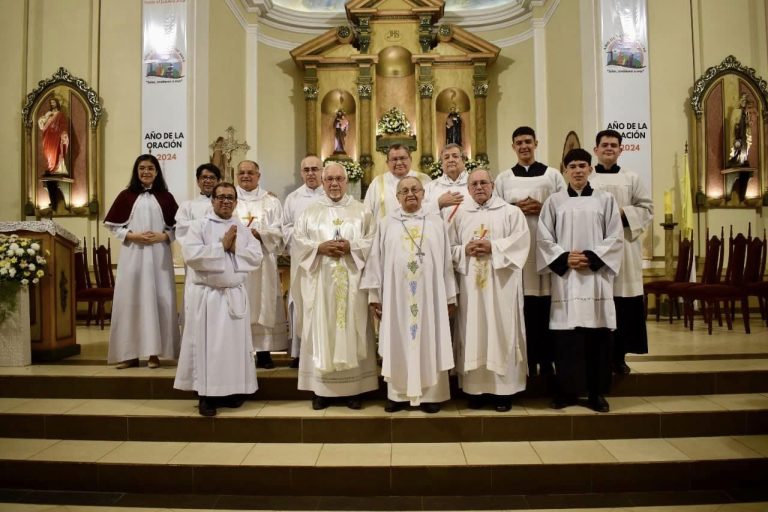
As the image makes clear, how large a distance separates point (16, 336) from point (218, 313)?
242 centimetres

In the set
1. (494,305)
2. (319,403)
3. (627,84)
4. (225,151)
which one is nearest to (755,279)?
(627,84)

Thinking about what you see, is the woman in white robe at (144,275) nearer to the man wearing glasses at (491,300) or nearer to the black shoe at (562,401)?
the man wearing glasses at (491,300)

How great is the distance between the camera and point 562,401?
4297mm

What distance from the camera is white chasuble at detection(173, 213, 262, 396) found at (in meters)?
4.21

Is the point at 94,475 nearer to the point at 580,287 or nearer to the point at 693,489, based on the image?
the point at 580,287

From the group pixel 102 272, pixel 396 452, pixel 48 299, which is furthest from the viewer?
pixel 102 272

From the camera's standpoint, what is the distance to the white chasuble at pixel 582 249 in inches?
164

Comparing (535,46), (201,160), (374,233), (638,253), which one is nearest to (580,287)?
(638,253)

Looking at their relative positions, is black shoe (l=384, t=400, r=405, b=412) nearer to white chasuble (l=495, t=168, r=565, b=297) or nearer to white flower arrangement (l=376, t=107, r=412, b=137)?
white chasuble (l=495, t=168, r=565, b=297)

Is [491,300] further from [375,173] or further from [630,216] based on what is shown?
[375,173]

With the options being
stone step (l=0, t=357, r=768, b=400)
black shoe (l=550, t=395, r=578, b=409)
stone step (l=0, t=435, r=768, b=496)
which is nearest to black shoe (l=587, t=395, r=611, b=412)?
black shoe (l=550, t=395, r=578, b=409)

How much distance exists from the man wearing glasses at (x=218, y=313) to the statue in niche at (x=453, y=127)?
758 cm

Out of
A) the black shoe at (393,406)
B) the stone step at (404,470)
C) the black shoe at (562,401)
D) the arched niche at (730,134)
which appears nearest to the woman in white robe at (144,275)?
the stone step at (404,470)

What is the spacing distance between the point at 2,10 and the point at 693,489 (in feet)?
36.5
